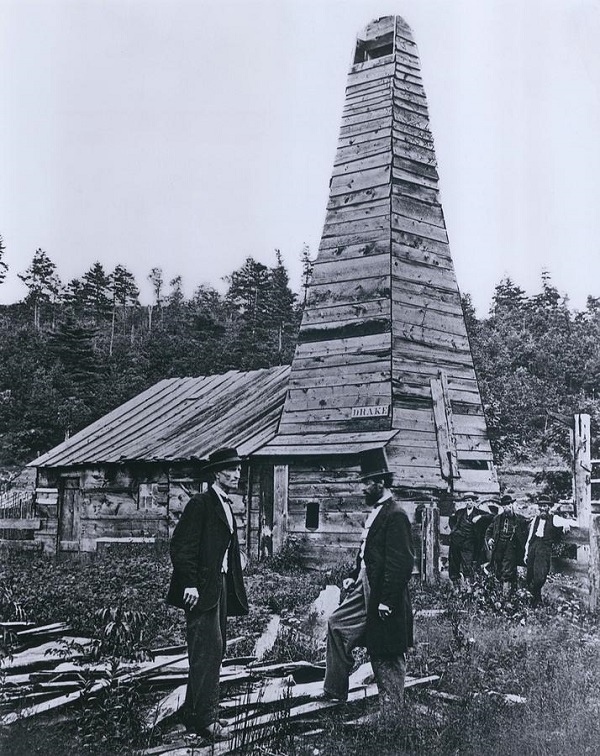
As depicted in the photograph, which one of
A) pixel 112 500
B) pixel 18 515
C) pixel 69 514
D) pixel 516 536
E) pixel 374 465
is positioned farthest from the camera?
pixel 18 515

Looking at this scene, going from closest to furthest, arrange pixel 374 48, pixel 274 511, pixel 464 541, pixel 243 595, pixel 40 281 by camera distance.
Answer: pixel 243 595, pixel 464 541, pixel 40 281, pixel 274 511, pixel 374 48

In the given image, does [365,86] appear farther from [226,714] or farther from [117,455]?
[226,714]

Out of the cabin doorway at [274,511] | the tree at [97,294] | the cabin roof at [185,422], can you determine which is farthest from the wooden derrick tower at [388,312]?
the tree at [97,294]

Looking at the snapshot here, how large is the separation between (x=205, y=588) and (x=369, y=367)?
4.38 metres

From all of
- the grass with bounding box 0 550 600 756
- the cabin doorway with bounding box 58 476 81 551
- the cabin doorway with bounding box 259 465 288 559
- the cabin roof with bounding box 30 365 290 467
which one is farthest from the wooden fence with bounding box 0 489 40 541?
the cabin doorway with bounding box 259 465 288 559

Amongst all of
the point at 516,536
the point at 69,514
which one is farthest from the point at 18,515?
the point at 516,536

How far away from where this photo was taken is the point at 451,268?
31.5ft

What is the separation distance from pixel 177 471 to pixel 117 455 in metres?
1.44

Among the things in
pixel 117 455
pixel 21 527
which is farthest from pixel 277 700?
pixel 117 455

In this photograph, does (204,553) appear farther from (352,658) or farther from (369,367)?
(369,367)

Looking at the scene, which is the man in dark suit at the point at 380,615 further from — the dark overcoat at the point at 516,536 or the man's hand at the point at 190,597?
the dark overcoat at the point at 516,536

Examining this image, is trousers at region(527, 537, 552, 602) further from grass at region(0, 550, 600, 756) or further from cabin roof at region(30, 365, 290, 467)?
cabin roof at region(30, 365, 290, 467)

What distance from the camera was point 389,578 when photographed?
204 inches

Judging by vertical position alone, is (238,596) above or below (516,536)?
below
